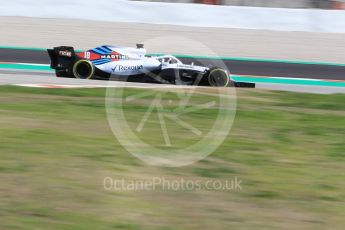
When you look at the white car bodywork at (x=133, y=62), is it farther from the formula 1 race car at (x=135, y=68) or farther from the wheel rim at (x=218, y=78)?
the wheel rim at (x=218, y=78)

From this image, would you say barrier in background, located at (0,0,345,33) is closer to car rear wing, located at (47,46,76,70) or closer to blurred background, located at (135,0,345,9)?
blurred background, located at (135,0,345,9)

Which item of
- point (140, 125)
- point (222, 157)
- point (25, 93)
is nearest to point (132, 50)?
point (25, 93)

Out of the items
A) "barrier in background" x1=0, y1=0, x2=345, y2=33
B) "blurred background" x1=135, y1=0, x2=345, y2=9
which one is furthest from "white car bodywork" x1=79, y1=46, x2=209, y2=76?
"blurred background" x1=135, y1=0, x2=345, y2=9

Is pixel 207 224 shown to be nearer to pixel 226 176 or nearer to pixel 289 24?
pixel 226 176

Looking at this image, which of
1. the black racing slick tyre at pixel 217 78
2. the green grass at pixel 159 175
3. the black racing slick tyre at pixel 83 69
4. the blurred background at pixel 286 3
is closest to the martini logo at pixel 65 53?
the black racing slick tyre at pixel 83 69

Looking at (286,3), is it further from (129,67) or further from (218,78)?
(129,67)

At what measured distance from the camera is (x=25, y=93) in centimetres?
1030

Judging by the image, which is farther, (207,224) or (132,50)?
(132,50)

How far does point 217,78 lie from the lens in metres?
12.9

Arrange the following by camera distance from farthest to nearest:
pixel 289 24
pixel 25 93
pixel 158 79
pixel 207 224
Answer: pixel 289 24
pixel 158 79
pixel 25 93
pixel 207 224

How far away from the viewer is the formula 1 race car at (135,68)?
12.9 meters

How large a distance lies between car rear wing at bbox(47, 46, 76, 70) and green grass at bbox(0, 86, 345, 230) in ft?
14.8

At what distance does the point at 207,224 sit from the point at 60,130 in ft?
9.10

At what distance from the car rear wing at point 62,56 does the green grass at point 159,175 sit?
4.51 m
